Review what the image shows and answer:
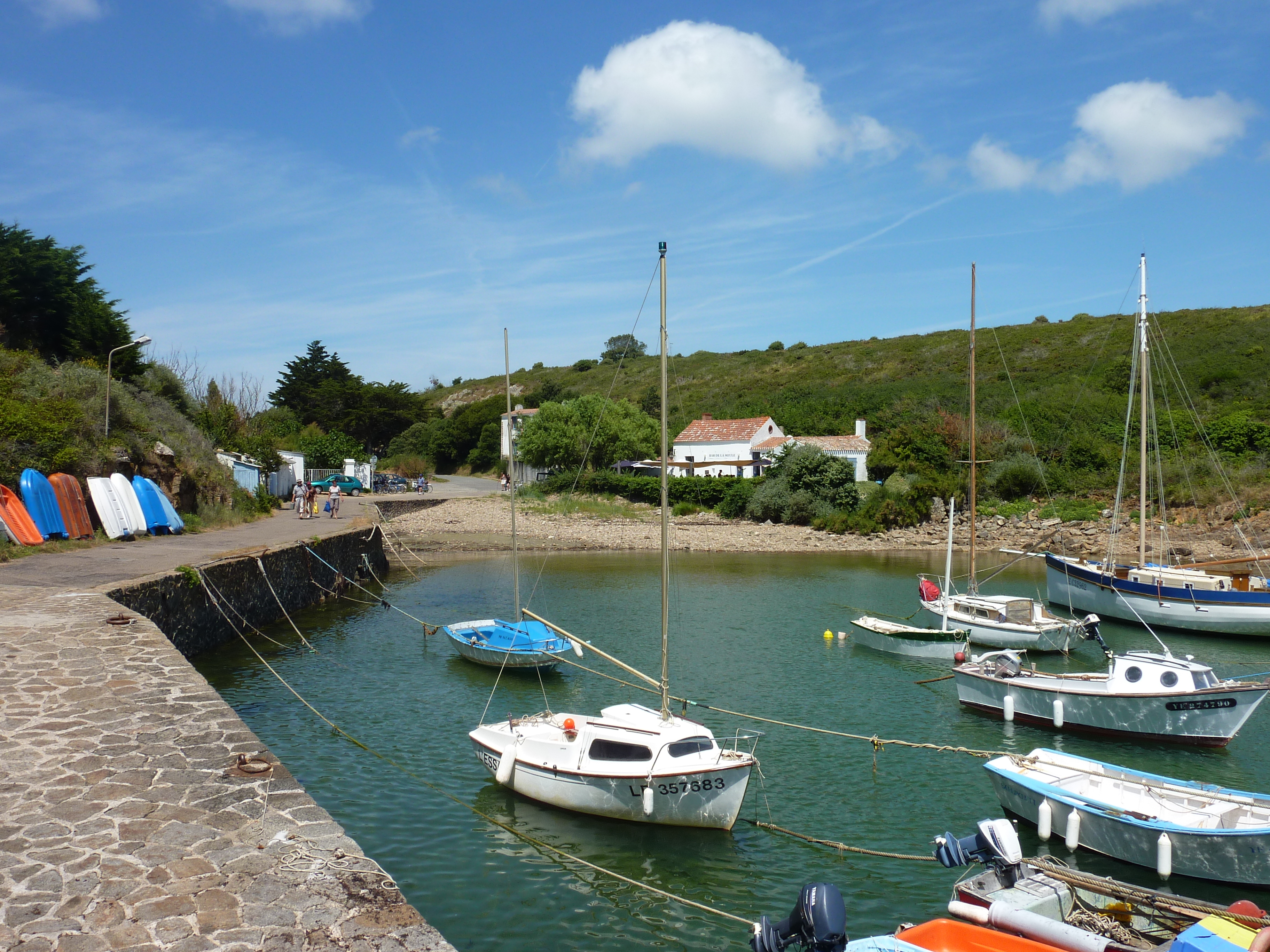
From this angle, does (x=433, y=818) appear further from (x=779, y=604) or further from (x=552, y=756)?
(x=779, y=604)

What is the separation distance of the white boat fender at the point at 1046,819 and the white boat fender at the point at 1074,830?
0.88 ft

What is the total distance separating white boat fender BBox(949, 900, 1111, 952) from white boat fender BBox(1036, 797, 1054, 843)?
3.86 metres

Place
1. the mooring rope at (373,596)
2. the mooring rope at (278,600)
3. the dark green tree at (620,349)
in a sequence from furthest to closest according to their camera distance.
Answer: the dark green tree at (620,349) < the mooring rope at (373,596) < the mooring rope at (278,600)

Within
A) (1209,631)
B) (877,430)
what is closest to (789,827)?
(1209,631)

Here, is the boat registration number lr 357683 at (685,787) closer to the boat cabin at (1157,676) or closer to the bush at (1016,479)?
the boat cabin at (1157,676)

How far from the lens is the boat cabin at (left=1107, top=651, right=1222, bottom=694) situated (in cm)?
1664

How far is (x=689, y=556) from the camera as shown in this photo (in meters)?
48.3

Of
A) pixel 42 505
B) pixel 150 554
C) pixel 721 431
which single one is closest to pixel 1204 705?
pixel 150 554

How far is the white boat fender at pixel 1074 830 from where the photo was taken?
11.9m

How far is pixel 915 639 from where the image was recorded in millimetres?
24391

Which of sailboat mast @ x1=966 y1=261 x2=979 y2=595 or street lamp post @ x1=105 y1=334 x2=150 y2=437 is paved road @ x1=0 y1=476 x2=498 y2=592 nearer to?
street lamp post @ x1=105 y1=334 x2=150 y2=437

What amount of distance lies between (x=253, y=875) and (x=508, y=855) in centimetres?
551

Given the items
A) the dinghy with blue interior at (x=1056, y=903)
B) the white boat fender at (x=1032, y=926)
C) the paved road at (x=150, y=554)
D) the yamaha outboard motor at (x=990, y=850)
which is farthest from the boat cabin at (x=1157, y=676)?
the paved road at (x=150, y=554)

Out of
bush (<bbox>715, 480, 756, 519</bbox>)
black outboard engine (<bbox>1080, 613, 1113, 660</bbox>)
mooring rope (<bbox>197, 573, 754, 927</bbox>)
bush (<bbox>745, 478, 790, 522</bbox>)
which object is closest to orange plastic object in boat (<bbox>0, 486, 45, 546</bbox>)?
mooring rope (<bbox>197, 573, 754, 927</bbox>)
